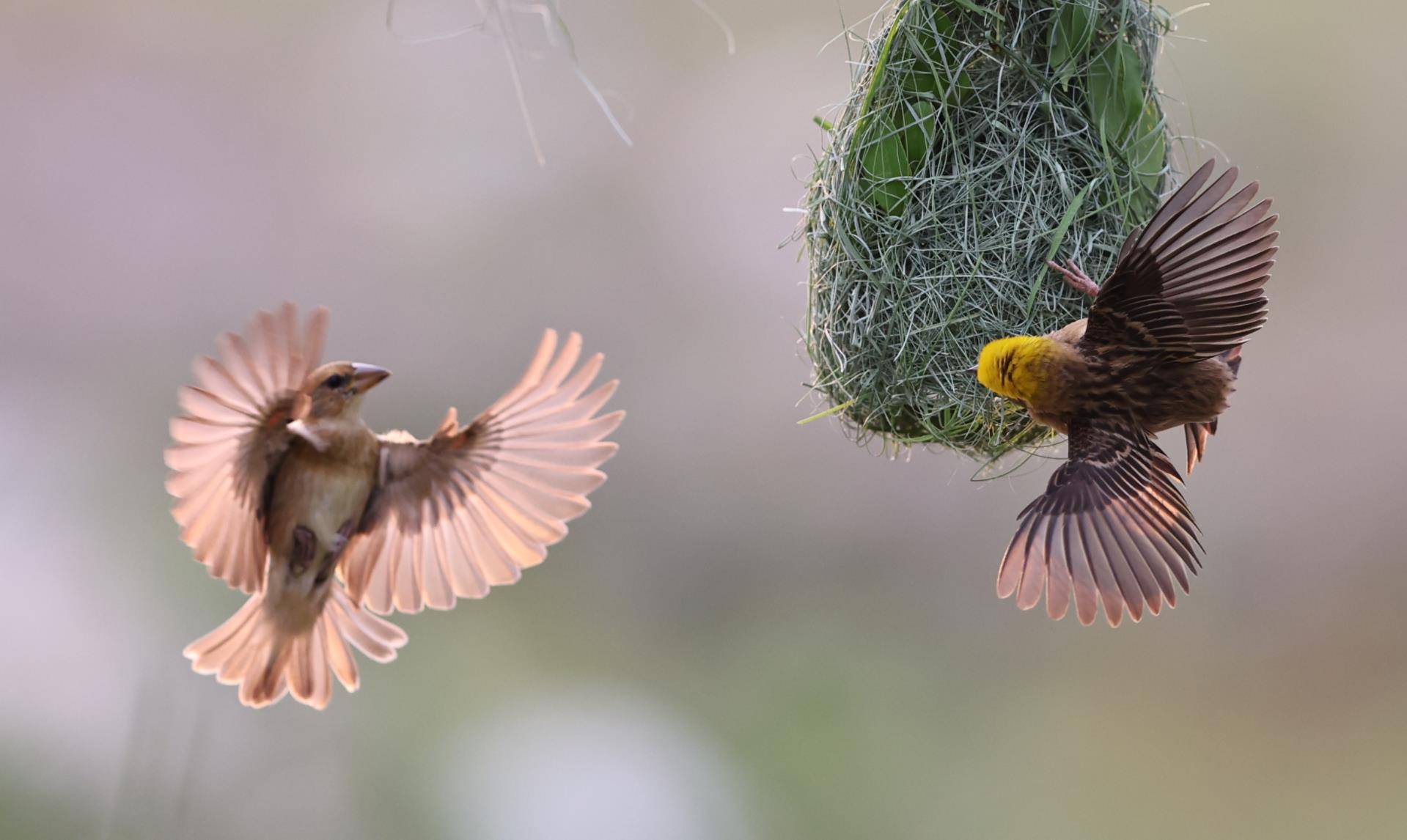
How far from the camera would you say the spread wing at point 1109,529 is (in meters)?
1.99

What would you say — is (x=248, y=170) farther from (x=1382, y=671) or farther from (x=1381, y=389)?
(x=1382, y=671)

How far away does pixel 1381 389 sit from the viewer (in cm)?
507

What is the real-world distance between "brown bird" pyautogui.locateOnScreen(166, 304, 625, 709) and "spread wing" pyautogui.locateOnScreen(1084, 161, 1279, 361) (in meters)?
0.85

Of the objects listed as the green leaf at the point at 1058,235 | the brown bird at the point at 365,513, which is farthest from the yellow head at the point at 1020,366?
the brown bird at the point at 365,513

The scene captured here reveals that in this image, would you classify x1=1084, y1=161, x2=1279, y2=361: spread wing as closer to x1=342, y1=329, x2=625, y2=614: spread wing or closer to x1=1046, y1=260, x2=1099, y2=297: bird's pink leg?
x1=1046, y1=260, x2=1099, y2=297: bird's pink leg

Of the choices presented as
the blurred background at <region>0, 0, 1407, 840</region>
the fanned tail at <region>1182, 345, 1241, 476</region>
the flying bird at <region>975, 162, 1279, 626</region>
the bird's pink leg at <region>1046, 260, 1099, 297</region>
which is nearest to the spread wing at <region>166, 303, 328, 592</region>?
the flying bird at <region>975, 162, 1279, 626</region>

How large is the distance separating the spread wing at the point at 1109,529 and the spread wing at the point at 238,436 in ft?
3.83

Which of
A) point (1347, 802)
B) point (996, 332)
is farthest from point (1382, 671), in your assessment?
point (996, 332)

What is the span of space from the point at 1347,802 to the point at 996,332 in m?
4.25

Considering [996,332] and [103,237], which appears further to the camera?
[103,237]

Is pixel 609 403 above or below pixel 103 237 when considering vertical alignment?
below

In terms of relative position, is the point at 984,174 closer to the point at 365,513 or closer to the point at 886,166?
the point at 886,166

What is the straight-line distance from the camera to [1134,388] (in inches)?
77.4

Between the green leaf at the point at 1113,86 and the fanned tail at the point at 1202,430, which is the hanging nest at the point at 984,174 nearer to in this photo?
the green leaf at the point at 1113,86
